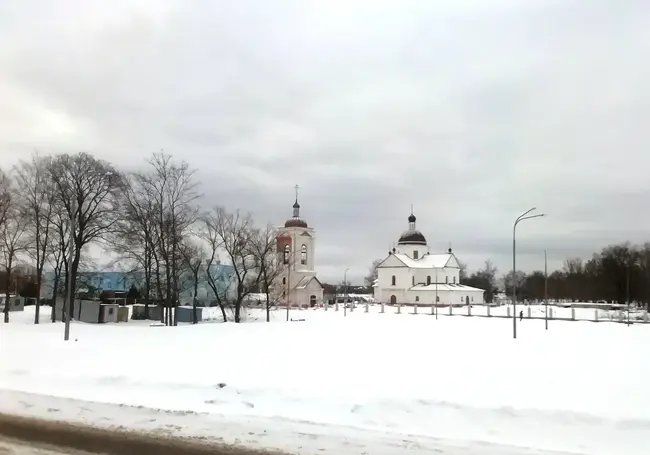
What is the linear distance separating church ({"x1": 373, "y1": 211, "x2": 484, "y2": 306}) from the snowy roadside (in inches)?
3493

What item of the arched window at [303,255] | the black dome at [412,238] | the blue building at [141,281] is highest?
the black dome at [412,238]

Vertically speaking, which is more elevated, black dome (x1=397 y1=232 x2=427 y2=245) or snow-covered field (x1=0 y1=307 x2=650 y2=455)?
black dome (x1=397 y1=232 x2=427 y2=245)

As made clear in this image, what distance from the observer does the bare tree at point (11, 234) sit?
3912cm

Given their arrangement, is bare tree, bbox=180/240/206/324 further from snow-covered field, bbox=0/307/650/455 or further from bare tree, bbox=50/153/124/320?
snow-covered field, bbox=0/307/650/455

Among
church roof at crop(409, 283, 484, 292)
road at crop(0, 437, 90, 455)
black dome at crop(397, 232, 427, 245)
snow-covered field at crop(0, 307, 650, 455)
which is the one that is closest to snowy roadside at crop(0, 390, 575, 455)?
snow-covered field at crop(0, 307, 650, 455)

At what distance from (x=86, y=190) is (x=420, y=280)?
74473 mm

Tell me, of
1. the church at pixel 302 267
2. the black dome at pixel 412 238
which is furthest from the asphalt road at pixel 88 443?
the black dome at pixel 412 238

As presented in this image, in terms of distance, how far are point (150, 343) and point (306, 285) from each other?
64.1 metres

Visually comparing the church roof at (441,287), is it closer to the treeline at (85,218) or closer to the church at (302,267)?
the church at (302,267)

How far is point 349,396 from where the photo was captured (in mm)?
12797

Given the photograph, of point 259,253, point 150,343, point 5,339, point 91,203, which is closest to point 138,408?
point 150,343

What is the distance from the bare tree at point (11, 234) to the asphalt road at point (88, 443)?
3332 cm

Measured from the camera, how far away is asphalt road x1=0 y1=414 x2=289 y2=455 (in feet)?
27.9

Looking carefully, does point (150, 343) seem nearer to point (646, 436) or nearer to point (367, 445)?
point (367, 445)
